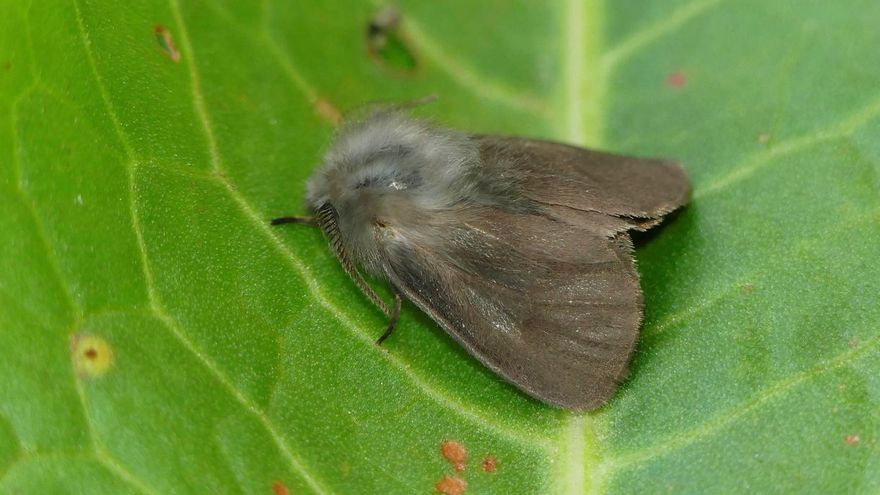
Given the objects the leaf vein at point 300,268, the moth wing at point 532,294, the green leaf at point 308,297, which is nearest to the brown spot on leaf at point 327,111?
the green leaf at point 308,297

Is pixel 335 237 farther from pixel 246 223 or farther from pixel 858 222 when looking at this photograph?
pixel 858 222

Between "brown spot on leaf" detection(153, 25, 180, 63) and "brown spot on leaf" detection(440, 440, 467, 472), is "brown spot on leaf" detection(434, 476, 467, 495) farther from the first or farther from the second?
"brown spot on leaf" detection(153, 25, 180, 63)

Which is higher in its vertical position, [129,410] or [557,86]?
[557,86]

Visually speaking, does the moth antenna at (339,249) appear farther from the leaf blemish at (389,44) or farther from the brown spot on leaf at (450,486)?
the leaf blemish at (389,44)

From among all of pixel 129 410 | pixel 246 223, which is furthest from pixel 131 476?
pixel 246 223

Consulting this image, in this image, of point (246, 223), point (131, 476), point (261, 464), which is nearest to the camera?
point (131, 476)

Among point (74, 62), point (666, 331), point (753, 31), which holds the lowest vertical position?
point (74, 62)

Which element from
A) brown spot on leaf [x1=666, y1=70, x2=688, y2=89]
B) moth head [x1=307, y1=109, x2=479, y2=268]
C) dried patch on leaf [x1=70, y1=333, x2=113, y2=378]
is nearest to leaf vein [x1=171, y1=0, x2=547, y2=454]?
moth head [x1=307, y1=109, x2=479, y2=268]
